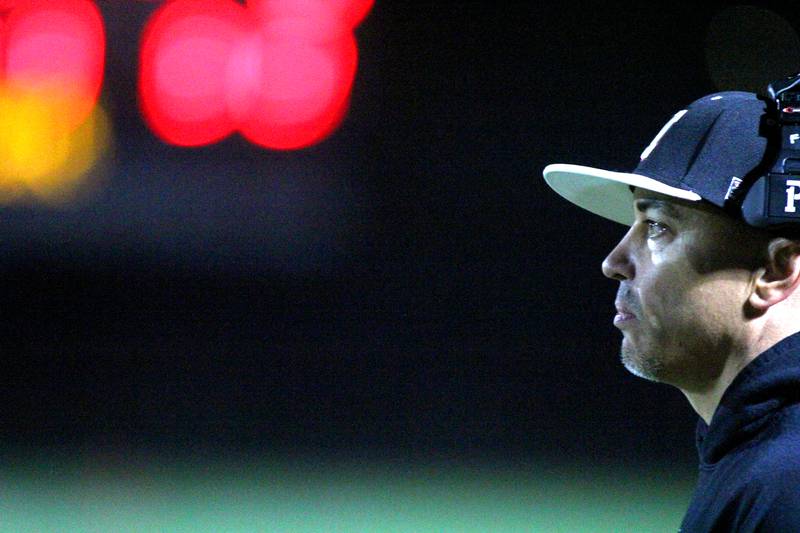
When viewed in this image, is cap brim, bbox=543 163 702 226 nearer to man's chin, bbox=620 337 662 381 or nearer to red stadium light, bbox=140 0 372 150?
man's chin, bbox=620 337 662 381

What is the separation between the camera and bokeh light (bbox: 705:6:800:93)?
2924mm

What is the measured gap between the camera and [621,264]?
3.07 feet

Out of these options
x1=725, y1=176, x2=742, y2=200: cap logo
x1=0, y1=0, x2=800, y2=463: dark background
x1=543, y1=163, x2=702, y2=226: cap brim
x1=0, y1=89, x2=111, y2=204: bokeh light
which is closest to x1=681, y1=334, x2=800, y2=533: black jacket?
x1=725, y1=176, x2=742, y2=200: cap logo

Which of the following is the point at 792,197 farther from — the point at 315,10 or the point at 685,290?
the point at 315,10

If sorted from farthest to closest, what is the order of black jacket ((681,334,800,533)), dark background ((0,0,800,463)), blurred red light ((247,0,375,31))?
blurred red light ((247,0,375,31)) → dark background ((0,0,800,463)) → black jacket ((681,334,800,533))

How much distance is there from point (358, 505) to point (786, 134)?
194 centimetres

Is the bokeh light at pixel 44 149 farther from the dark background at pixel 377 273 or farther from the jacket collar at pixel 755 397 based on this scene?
the jacket collar at pixel 755 397

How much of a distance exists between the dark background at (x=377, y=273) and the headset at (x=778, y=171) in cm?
197

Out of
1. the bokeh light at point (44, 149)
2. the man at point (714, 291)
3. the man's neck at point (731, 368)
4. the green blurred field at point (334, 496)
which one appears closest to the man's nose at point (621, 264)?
the man at point (714, 291)

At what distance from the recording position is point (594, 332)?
9.32 feet

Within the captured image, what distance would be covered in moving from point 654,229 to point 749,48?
2231 millimetres

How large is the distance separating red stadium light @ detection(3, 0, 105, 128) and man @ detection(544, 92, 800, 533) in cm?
219

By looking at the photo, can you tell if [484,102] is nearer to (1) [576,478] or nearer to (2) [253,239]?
(2) [253,239]

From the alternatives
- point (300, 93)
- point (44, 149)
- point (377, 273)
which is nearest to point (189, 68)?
point (300, 93)
